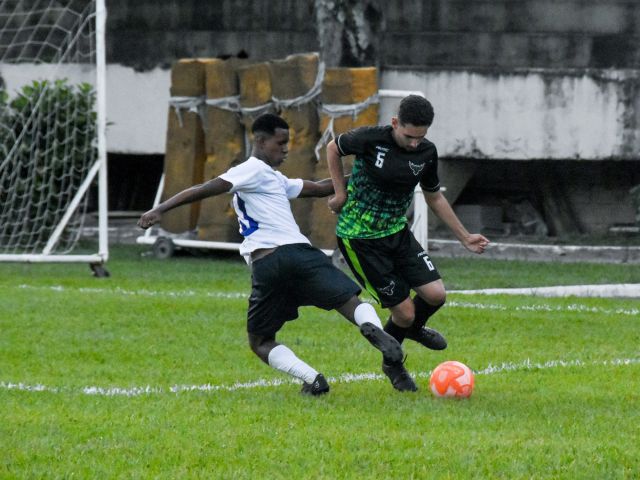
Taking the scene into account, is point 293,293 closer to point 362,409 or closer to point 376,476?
point 362,409

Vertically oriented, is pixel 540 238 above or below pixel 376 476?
below

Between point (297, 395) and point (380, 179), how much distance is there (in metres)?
1.30

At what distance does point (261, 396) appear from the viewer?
23.3 ft

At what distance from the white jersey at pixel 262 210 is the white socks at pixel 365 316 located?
0.48 meters

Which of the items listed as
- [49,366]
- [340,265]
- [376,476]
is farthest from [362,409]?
[340,265]

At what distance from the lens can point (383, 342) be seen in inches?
272

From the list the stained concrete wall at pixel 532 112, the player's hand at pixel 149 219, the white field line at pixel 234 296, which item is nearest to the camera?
the player's hand at pixel 149 219

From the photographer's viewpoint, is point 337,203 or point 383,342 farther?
point 337,203

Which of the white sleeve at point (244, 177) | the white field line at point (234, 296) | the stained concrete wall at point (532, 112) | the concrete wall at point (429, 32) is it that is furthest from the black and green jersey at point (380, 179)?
the concrete wall at point (429, 32)

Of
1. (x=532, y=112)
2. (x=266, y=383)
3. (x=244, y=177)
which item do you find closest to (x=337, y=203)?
(x=244, y=177)

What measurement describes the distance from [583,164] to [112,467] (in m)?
12.9

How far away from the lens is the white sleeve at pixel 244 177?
23.4ft

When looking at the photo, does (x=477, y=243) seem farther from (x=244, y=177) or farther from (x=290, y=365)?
(x=244, y=177)

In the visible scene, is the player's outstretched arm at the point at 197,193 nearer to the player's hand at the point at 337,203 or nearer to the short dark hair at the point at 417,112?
the player's hand at the point at 337,203
